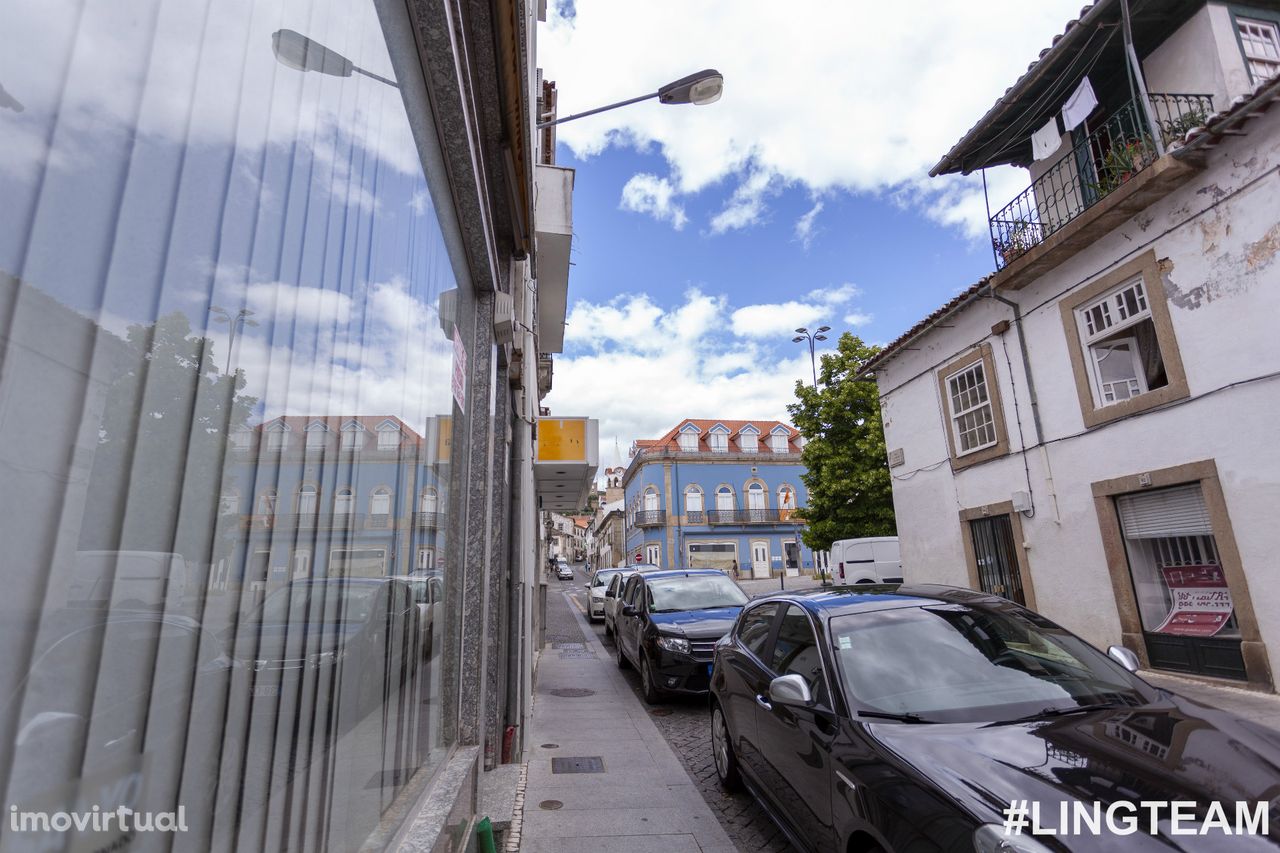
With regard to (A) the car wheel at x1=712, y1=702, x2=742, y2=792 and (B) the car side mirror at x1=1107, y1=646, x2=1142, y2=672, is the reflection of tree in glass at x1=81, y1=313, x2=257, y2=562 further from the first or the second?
(A) the car wheel at x1=712, y1=702, x2=742, y2=792

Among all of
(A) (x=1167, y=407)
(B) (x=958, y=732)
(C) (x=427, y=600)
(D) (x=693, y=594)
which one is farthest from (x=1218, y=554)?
(C) (x=427, y=600)

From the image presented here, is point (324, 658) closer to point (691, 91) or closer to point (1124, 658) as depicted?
point (1124, 658)

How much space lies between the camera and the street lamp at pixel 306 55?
137cm

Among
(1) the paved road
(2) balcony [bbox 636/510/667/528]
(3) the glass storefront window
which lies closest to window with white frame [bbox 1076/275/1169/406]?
(1) the paved road

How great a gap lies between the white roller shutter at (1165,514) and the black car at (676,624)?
16.9 ft

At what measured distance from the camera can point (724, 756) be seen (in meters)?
5.14

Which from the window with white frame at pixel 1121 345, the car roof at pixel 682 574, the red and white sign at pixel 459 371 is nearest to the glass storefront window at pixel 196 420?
the red and white sign at pixel 459 371

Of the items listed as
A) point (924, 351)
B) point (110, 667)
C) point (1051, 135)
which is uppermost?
point (1051, 135)

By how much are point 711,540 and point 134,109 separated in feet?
148

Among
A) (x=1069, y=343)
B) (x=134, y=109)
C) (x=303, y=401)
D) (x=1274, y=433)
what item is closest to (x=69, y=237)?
(x=134, y=109)

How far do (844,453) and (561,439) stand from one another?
1385cm

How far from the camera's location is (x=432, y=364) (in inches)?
109

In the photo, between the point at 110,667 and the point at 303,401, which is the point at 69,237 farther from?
the point at 303,401

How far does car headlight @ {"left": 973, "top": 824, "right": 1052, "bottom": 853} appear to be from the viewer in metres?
2.03
